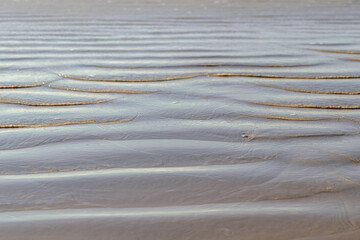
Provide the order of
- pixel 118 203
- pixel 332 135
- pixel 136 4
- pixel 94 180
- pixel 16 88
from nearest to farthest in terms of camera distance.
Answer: pixel 118 203 < pixel 94 180 < pixel 332 135 < pixel 16 88 < pixel 136 4

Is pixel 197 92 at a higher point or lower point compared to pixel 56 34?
lower

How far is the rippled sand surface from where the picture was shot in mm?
1168

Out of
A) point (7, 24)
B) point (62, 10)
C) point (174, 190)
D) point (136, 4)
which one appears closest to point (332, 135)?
point (174, 190)

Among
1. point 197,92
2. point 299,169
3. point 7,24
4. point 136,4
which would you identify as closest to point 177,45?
point 197,92

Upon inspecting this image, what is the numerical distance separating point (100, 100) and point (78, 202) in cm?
93

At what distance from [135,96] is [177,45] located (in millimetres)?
1351

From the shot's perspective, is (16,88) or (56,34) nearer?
(16,88)

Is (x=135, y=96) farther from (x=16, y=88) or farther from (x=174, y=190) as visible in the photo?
(x=174, y=190)

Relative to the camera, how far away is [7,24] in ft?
15.6

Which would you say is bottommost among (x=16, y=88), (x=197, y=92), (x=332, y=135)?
(x=332, y=135)

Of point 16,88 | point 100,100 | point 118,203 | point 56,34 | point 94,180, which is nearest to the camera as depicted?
point 118,203

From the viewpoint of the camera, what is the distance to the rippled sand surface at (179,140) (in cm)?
117

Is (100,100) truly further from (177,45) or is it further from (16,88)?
(177,45)

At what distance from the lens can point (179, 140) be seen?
1.67m
